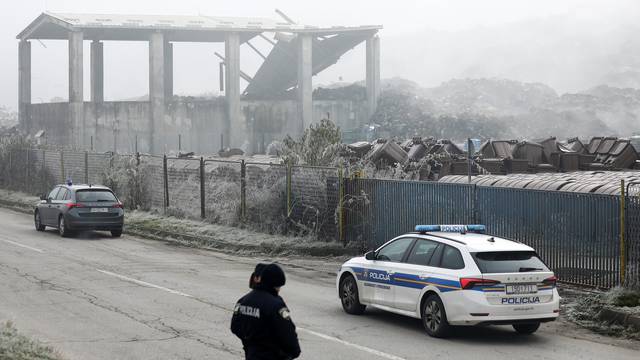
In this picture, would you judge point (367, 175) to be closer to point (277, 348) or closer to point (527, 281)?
point (527, 281)

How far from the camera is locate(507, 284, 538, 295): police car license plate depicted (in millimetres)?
12070

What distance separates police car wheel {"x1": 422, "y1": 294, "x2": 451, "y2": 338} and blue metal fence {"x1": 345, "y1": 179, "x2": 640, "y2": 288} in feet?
14.9

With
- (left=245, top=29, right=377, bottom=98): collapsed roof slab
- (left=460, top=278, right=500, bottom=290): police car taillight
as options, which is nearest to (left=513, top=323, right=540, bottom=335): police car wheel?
(left=460, top=278, right=500, bottom=290): police car taillight

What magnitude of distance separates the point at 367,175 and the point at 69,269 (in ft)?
26.3

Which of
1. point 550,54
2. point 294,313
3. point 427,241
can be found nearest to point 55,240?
point 294,313

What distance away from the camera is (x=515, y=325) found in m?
12.7

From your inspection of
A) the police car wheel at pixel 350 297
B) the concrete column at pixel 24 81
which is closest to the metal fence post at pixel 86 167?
the police car wheel at pixel 350 297

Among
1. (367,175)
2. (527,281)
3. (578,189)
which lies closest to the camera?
(527,281)

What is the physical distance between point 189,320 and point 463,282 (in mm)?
4079

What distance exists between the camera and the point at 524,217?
690 inches

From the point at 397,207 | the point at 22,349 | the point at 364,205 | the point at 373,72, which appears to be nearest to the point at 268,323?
the point at 22,349

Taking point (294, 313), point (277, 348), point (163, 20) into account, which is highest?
point (163, 20)

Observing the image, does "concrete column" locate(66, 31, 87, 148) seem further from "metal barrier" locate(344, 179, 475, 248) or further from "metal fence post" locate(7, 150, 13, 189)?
"metal barrier" locate(344, 179, 475, 248)

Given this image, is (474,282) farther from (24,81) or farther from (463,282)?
(24,81)
